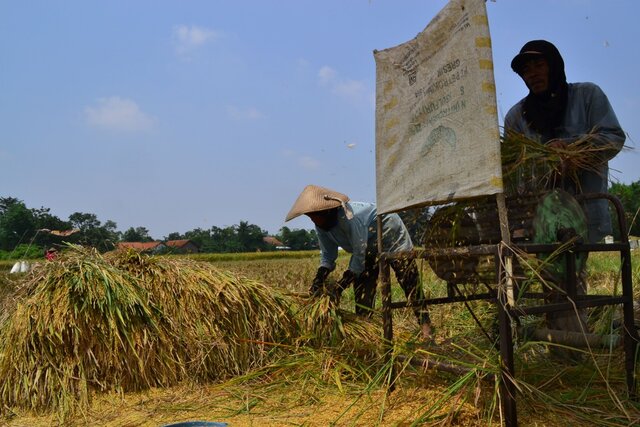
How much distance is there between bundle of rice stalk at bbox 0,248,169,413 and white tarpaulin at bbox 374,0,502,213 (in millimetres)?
1719

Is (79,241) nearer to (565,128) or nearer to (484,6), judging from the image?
(484,6)

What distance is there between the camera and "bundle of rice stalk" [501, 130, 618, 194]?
2.71 metres

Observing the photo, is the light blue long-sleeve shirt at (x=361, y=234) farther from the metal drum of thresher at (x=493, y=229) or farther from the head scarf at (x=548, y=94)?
the head scarf at (x=548, y=94)

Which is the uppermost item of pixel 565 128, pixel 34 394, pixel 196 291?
pixel 565 128

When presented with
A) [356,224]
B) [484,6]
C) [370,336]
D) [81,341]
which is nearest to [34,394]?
[81,341]

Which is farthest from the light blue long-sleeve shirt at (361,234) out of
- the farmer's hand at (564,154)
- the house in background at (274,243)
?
the house in background at (274,243)

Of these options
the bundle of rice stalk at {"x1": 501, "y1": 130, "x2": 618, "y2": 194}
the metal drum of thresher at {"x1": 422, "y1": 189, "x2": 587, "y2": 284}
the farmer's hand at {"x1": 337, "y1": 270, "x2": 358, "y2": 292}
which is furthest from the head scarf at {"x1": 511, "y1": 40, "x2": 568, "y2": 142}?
the farmer's hand at {"x1": 337, "y1": 270, "x2": 358, "y2": 292}

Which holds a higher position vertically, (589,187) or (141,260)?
(589,187)

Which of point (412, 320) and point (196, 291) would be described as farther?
point (412, 320)

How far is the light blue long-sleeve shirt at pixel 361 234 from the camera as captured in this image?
421cm

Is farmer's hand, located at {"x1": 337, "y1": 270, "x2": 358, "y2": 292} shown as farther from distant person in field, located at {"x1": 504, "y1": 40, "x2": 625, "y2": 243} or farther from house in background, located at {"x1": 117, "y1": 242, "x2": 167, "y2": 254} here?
distant person in field, located at {"x1": 504, "y1": 40, "x2": 625, "y2": 243}

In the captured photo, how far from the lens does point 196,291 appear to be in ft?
12.2

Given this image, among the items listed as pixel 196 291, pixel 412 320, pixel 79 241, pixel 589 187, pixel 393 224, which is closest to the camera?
pixel 589 187

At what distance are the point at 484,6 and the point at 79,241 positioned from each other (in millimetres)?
3191
